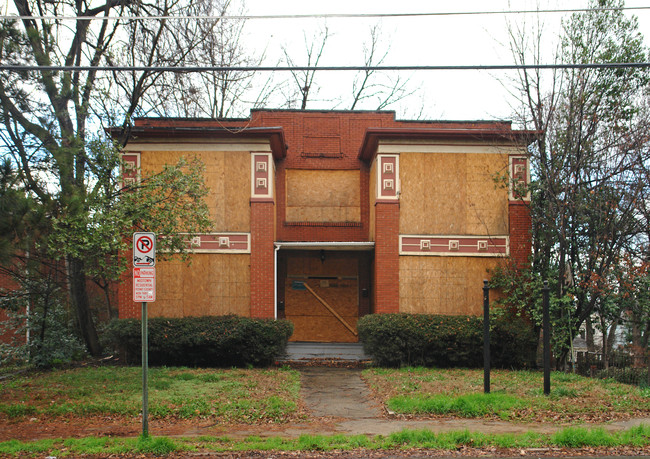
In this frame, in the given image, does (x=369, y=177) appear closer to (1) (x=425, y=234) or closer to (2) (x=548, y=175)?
(1) (x=425, y=234)

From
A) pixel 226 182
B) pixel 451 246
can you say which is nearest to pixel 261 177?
pixel 226 182

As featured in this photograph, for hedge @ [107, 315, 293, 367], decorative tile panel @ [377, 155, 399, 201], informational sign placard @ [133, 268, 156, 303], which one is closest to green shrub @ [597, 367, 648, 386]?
decorative tile panel @ [377, 155, 399, 201]

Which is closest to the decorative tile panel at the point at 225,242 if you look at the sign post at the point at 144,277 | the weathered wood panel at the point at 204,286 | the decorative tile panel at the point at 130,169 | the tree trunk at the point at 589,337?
the weathered wood panel at the point at 204,286

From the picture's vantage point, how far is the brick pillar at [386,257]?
57.1 feet

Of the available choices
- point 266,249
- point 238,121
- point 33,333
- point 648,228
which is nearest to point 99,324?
point 33,333

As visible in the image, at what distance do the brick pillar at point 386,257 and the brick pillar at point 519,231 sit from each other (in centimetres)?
341

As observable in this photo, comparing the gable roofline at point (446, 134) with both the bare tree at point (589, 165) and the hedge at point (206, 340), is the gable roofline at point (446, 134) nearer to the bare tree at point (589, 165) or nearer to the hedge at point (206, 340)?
the bare tree at point (589, 165)

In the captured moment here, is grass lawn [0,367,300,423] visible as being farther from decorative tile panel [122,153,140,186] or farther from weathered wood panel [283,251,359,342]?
weathered wood panel [283,251,359,342]

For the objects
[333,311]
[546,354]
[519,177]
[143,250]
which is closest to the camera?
[143,250]

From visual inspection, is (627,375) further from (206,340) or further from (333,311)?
(206,340)

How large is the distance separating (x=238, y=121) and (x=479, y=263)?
28.7 feet

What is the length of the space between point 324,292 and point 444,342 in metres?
6.07

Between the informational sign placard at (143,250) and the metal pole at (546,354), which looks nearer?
the informational sign placard at (143,250)

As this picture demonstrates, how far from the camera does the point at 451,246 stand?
17688mm
